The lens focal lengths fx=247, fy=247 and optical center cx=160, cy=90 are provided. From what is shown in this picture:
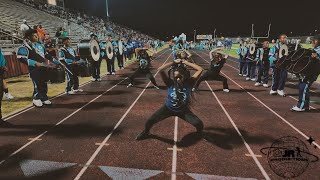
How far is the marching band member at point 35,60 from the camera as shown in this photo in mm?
8164

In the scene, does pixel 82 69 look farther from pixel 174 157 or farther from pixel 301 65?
pixel 301 65

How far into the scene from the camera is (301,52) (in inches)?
332

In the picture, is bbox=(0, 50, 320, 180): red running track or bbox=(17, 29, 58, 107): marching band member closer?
bbox=(0, 50, 320, 180): red running track

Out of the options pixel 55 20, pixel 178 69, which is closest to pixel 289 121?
pixel 178 69

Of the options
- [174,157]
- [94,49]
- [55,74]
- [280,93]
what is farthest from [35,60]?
[280,93]

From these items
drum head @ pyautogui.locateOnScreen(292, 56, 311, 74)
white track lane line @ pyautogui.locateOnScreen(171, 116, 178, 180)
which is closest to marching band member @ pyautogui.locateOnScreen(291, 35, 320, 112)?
drum head @ pyautogui.locateOnScreen(292, 56, 311, 74)

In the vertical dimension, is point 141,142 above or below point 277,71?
below

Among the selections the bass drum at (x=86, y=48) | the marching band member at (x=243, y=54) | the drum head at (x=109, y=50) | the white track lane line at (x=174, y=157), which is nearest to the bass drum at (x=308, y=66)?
the white track lane line at (x=174, y=157)

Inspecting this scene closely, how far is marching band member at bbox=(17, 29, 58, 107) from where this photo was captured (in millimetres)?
8164

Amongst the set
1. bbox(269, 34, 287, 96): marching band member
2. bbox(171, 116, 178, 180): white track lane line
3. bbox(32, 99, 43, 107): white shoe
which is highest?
bbox(269, 34, 287, 96): marching band member

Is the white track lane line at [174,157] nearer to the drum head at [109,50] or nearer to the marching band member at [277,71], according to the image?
the marching band member at [277,71]

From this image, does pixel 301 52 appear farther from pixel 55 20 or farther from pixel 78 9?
pixel 78 9

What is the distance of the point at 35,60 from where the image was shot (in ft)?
27.3

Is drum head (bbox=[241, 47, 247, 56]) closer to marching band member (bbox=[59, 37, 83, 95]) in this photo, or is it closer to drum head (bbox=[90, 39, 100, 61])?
drum head (bbox=[90, 39, 100, 61])
